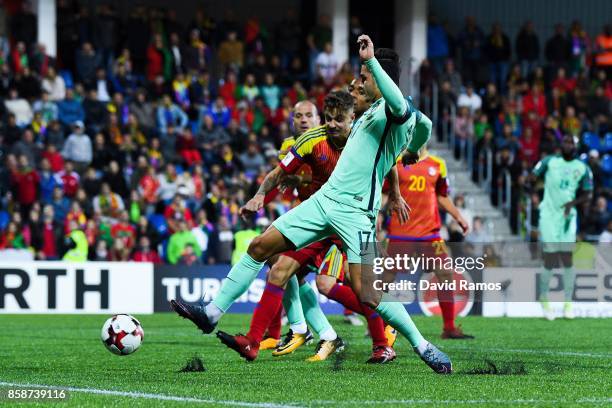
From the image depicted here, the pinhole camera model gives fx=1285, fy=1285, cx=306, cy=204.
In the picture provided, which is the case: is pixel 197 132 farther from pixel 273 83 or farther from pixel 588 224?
pixel 588 224

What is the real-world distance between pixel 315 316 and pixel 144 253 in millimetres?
10716

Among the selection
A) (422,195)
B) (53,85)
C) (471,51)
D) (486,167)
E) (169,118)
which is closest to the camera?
(422,195)

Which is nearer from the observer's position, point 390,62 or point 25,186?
point 390,62

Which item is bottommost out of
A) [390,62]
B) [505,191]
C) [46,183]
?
[505,191]

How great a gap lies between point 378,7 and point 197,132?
7.92 metres

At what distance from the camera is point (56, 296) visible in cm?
1900

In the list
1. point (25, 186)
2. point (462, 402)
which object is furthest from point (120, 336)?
point (25, 186)

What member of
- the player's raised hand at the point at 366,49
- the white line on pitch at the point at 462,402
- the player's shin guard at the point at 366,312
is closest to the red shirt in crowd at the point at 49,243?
the player's shin guard at the point at 366,312

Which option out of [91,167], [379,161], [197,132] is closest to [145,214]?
[91,167]

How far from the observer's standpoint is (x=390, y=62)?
8844 millimetres

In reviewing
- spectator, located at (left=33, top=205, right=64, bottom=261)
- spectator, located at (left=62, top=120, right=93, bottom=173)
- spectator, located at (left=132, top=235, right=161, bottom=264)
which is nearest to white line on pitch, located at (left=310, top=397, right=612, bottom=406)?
spectator, located at (left=132, top=235, right=161, bottom=264)

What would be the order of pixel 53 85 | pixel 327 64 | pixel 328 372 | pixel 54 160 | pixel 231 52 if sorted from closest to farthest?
pixel 328 372 → pixel 54 160 → pixel 53 85 → pixel 231 52 → pixel 327 64

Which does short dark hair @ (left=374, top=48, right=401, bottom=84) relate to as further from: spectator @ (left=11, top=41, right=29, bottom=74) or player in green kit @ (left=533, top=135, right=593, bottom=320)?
spectator @ (left=11, top=41, right=29, bottom=74)

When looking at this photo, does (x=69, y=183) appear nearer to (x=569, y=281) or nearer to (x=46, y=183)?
(x=46, y=183)
